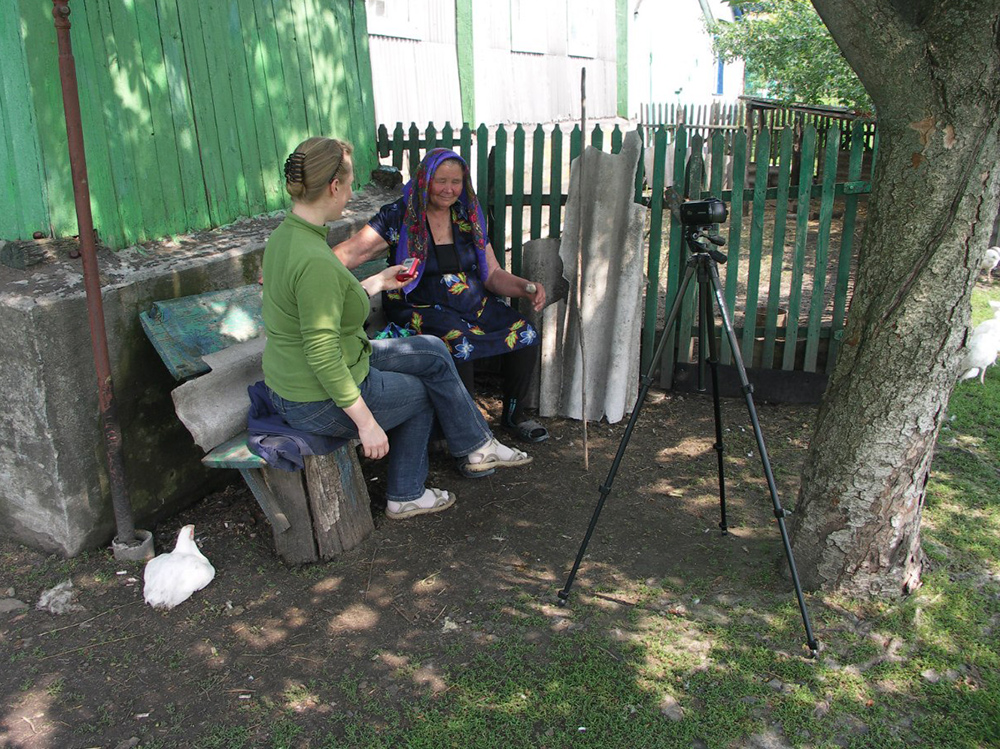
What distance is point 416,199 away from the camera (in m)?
4.38

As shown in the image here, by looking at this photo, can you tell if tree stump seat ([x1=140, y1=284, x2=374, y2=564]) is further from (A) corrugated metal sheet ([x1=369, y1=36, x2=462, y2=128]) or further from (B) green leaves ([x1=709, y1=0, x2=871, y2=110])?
(B) green leaves ([x1=709, y1=0, x2=871, y2=110])

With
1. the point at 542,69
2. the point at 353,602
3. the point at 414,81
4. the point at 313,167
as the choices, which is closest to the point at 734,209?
the point at 313,167

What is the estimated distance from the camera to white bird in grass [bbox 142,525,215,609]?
131 inches

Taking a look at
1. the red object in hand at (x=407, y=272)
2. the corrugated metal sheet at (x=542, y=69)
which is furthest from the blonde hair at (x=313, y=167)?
the corrugated metal sheet at (x=542, y=69)

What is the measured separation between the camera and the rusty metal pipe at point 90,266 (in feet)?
10.1

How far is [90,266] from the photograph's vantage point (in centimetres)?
317

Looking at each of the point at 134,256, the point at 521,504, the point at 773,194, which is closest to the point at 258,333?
the point at 134,256

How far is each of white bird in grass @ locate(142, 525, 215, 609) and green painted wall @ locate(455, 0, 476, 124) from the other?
7.19 meters

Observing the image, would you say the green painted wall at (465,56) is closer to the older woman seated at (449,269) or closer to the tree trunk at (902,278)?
the older woman seated at (449,269)

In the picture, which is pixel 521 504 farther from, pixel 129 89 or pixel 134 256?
pixel 129 89

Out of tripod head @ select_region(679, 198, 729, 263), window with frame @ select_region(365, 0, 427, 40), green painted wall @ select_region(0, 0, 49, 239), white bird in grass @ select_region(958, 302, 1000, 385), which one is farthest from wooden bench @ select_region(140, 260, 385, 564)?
window with frame @ select_region(365, 0, 427, 40)

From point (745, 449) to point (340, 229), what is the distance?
2.69 metres

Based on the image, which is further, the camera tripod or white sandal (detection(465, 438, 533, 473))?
white sandal (detection(465, 438, 533, 473))

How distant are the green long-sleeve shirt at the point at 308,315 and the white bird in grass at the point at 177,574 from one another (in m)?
0.78
